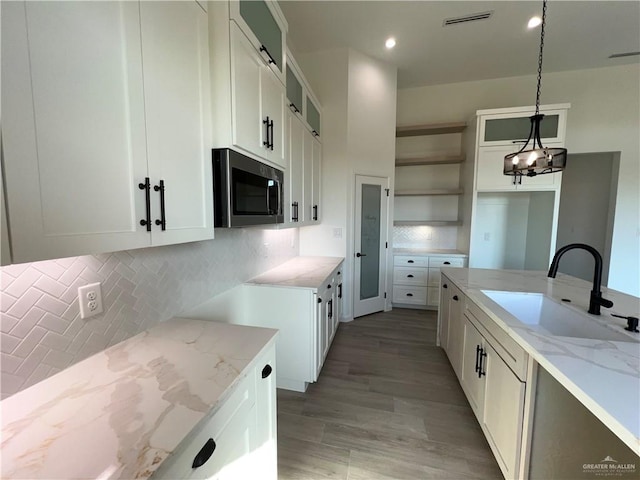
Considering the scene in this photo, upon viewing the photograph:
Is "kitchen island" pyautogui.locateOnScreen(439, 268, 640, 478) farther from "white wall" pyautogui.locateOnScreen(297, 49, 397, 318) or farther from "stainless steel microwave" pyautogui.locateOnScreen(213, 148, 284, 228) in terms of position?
"white wall" pyautogui.locateOnScreen(297, 49, 397, 318)

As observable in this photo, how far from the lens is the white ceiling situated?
2711 millimetres

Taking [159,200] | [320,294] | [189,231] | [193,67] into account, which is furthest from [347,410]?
[193,67]

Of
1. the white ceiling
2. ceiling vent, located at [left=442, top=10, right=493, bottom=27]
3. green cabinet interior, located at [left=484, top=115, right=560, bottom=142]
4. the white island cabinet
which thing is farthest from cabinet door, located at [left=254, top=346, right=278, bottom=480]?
green cabinet interior, located at [left=484, top=115, right=560, bottom=142]

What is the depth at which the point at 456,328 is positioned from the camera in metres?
2.29

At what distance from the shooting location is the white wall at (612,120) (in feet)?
12.3

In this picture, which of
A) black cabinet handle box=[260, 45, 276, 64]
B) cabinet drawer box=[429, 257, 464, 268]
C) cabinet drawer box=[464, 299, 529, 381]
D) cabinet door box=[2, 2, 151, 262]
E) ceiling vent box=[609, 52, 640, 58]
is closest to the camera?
cabinet door box=[2, 2, 151, 262]

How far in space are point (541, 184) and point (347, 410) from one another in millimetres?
3673

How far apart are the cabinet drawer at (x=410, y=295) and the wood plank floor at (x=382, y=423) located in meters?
1.27

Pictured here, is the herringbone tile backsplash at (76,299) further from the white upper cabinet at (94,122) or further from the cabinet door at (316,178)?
the cabinet door at (316,178)

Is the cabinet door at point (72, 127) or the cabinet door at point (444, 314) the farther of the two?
the cabinet door at point (444, 314)

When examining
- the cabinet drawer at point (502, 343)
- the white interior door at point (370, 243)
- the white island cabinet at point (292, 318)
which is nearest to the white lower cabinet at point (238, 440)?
the white island cabinet at point (292, 318)

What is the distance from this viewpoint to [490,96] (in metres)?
4.13

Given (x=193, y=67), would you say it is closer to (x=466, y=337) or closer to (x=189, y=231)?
(x=189, y=231)

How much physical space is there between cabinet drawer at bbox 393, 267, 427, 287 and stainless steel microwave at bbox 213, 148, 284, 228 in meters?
2.88
